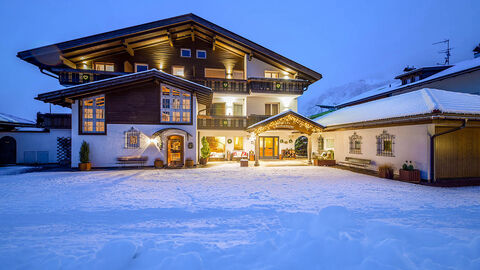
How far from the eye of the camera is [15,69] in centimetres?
19000

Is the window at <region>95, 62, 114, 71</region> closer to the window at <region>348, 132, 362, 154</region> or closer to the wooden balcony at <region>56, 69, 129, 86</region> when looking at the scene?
the wooden balcony at <region>56, 69, 129, 86</region>

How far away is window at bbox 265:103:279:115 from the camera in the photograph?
67.9ft

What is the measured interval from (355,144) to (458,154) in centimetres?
521

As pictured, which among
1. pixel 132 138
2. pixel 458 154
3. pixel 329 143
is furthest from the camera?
pixel 329 143

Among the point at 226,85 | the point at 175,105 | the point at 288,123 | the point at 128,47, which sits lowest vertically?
the point at 288,123

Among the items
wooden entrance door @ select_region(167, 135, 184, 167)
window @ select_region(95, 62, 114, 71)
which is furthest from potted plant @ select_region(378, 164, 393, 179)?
window @ select_region(95, 62, 114, 71)

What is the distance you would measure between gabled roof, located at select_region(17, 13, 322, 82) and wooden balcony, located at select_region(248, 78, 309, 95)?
154 centimetres

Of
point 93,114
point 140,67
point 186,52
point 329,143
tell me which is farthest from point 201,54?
point 329,143

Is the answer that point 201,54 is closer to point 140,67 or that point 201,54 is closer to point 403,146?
point 140,67

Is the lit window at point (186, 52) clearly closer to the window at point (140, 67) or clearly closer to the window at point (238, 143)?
the window at point (140, 67)

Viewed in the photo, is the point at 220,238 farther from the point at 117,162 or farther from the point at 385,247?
the point at 117,162

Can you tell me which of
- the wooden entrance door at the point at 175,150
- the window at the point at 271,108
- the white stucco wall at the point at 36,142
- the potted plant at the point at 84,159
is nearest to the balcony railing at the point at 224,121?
the window at the point at 271,108

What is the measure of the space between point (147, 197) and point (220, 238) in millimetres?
4057

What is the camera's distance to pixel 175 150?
1509 centimetres
